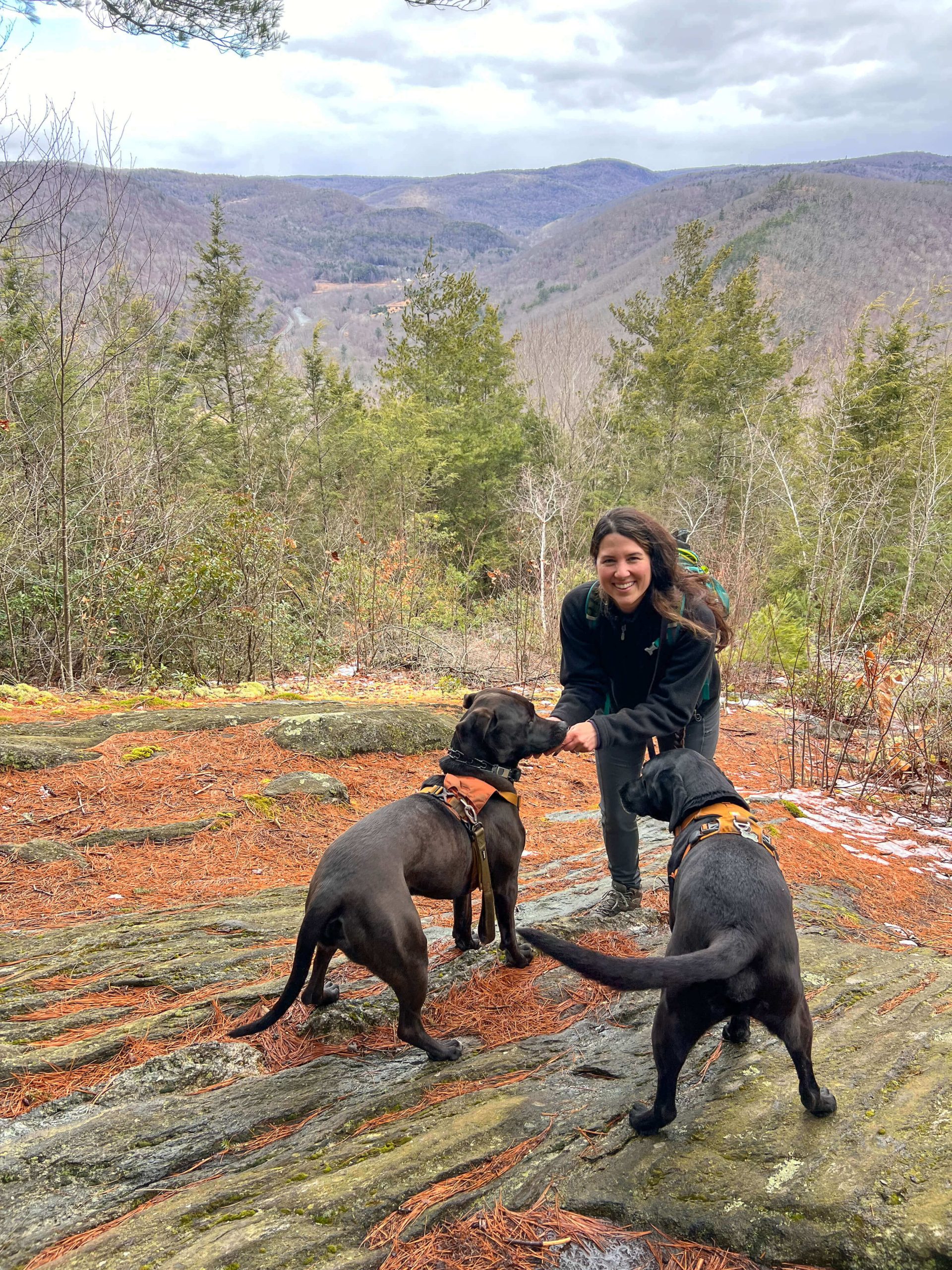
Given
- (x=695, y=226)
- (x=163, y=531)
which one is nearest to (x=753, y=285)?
(x=695, y=226)

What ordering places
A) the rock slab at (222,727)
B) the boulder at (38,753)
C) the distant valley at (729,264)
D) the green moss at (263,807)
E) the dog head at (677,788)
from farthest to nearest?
the distant valley at (729,264) < the rock slab at (222,727) < the boulder at (38,753) < the green moss at (263,807) < the dog head at (677,788)

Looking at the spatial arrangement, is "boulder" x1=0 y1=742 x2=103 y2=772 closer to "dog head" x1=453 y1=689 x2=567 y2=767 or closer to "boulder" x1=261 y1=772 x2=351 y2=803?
"boulder" x1=261 y1=772 x2=351 y2=803

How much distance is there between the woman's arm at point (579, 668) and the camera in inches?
139

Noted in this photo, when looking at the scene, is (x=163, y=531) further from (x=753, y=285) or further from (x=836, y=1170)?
(x=753, y=285)

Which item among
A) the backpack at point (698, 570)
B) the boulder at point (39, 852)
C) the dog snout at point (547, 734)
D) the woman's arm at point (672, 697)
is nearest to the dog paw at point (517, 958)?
the dog snout at point (547, 734)

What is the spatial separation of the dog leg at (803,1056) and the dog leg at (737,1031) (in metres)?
0.38

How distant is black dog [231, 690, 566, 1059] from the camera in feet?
7.93

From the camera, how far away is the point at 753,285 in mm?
28516

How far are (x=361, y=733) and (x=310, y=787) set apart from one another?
1144 mm

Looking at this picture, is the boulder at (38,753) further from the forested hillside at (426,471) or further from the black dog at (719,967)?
the black dog at (719,967)

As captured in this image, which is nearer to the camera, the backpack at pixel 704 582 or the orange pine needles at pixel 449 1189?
the orange pine needles at pixel 449 1189

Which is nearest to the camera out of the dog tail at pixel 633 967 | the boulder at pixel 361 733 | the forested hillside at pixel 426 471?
the dog tail at pixel 633 967

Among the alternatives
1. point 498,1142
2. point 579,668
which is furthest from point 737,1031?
point 579,668

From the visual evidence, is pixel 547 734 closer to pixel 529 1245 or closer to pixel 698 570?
pixel 698 570
